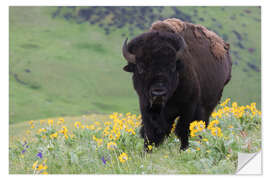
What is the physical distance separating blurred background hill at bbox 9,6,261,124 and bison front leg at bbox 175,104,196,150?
1.29 m

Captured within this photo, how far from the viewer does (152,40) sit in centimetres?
586

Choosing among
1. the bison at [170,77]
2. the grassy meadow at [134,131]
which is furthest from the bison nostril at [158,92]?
the grassy meadow at [134,131]

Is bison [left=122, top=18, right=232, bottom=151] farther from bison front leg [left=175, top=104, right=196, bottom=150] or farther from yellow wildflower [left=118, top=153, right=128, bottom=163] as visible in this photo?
yellow wildflower [left=118, top=153, right=128, bottom=163]

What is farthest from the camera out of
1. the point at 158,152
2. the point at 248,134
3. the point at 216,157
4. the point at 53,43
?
the point at 53,43

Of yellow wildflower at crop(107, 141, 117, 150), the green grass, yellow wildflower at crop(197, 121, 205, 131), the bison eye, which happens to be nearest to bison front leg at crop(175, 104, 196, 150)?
the green grass

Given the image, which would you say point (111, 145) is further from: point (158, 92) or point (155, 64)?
point (155, 64)

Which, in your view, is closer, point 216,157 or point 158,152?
point 216,157

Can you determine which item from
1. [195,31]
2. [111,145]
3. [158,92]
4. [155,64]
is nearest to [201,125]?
[158,92]

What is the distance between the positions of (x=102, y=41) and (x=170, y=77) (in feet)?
24.2

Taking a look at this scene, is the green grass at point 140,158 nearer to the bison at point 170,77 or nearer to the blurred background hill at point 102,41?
the bison at point 170,77

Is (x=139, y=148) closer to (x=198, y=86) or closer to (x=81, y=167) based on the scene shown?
(x=81, y=167)

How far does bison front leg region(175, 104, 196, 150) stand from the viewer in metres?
6.32
